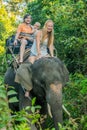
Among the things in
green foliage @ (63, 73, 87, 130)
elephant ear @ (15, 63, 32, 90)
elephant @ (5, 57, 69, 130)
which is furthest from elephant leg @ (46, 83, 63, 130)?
green foliage @ (63, 73, 87, 130)

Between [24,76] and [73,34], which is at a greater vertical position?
[73,34]

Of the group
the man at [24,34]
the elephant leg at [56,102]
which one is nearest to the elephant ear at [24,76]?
the elephant leg at [56,102]

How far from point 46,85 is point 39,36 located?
1.13 m

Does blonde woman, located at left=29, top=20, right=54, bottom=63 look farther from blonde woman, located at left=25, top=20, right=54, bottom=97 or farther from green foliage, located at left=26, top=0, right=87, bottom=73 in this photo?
green foliage, located at left=26, top=0, right=87, bottom=73

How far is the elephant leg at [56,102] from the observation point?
22.3 ft

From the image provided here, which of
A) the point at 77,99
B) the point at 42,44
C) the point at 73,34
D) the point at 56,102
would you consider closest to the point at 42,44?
the point at 42,44

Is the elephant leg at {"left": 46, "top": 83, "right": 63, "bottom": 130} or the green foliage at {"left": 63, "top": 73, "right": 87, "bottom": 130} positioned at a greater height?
the elephant leg at {"left": 46, "top": 83, "right": 63, "bottom": 130}

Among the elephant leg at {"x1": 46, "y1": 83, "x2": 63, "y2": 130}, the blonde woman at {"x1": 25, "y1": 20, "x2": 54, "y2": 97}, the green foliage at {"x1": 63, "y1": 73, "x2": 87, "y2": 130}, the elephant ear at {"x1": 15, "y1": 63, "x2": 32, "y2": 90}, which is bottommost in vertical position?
the green foliage at {"x1": 63, "y1": 73, "x2": 87, "y2": 130}

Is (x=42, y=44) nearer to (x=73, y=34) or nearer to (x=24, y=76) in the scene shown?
(x=24, y=76)

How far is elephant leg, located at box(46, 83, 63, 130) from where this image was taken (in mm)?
6793

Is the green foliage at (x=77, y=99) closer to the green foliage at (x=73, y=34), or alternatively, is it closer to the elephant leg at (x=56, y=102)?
the elephant leg at (x=56, y=102)

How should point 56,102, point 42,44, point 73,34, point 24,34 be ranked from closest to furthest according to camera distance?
point 56,102 → point 42,44 → point 24,34 → point 73,34

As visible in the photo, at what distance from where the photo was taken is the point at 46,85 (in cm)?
738

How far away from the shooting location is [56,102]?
272 inches
